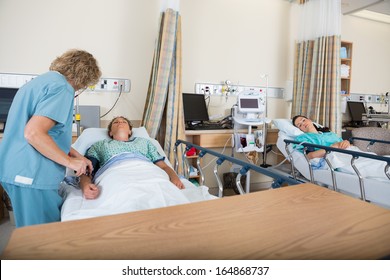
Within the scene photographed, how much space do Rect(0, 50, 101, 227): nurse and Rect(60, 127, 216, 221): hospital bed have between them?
17 cm

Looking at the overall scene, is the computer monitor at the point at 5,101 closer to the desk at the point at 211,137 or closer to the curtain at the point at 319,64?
the desk at the point at 211,137

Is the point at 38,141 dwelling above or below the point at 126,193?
above

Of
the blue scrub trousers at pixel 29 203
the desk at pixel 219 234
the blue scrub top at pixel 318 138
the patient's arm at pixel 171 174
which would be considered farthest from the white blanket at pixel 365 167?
the blue scrub trousers at pixel 29 203

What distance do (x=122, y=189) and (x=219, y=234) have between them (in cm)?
81

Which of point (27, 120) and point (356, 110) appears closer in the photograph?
point (27, 120)

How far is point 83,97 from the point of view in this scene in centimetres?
291

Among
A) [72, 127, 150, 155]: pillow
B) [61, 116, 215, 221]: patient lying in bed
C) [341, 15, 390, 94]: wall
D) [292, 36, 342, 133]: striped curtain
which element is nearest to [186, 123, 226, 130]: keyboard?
[72, 127, 150, 155]: pillow

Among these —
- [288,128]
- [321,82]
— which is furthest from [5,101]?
[321,82]

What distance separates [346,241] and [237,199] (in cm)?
35

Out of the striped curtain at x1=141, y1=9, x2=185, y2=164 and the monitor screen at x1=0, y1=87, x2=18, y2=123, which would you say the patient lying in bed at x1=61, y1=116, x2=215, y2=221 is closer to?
the striped curtain at x1=141, y1=9, x2=185, y2=164

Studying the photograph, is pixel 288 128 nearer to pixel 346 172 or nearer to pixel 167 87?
pixel 346 172

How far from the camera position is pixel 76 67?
1351 mm

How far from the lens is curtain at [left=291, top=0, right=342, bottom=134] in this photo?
3.24m

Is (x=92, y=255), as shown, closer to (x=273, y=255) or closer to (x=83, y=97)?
(x=273, y=255)
